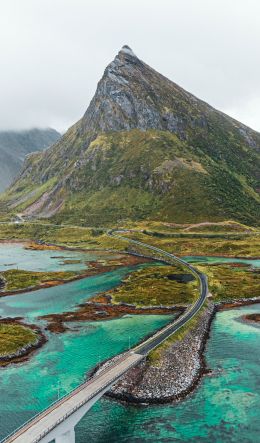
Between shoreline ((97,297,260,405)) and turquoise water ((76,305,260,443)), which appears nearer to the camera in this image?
turquoise water ((76,305,260,443))

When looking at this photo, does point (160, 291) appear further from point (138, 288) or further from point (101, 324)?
point (101, 324)

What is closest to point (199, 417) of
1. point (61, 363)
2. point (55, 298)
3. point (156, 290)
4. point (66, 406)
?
point (66, 406)

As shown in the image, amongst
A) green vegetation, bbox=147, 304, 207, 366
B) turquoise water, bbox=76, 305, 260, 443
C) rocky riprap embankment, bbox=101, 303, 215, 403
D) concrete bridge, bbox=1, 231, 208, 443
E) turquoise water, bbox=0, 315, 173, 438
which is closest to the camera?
concrete bridge, bbox=1, 231, 208, 443

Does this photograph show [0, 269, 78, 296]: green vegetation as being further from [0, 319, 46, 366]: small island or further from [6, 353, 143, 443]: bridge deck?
[6, 353, 143, 443]: bridge deck

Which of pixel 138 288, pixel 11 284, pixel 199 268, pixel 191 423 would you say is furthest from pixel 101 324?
pixel 199 268

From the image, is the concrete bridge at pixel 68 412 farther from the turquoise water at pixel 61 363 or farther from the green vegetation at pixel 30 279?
the green vegetation at pixel 30 279

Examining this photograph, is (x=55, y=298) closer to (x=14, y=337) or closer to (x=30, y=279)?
(x=30, y=279)

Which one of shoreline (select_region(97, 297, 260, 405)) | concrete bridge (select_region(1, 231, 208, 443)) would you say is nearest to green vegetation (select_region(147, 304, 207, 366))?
shoreline (select_region(97, 297, 260, 405))
